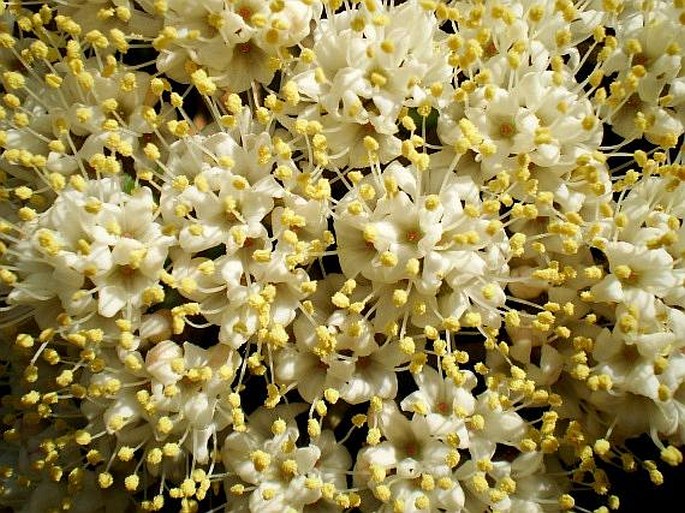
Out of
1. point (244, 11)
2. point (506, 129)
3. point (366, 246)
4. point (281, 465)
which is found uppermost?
Answer: point (244, 11)

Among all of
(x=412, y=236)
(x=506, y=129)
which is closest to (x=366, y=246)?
(x=412, y=236)

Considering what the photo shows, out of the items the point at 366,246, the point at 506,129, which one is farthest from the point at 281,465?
the point at 506,129

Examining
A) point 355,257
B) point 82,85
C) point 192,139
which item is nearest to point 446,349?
point 355,257

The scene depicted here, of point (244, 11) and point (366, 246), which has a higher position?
point (244, 11)

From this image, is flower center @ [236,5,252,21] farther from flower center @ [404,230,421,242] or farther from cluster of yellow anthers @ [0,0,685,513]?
flower center @ [404,230,421,242]

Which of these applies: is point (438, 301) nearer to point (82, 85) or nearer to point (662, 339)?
point (662, 339)

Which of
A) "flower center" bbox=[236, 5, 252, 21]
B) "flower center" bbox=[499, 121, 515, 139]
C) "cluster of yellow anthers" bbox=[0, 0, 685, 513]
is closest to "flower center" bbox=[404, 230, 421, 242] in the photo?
"cluster of yellow anthers" bbox=[0, 0, 685, 513]

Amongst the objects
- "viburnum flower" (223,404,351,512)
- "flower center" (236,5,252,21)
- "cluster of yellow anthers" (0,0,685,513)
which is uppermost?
"flower center" (236,5,252,21)

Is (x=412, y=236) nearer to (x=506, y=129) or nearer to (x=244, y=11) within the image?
(x=506, y=129)
